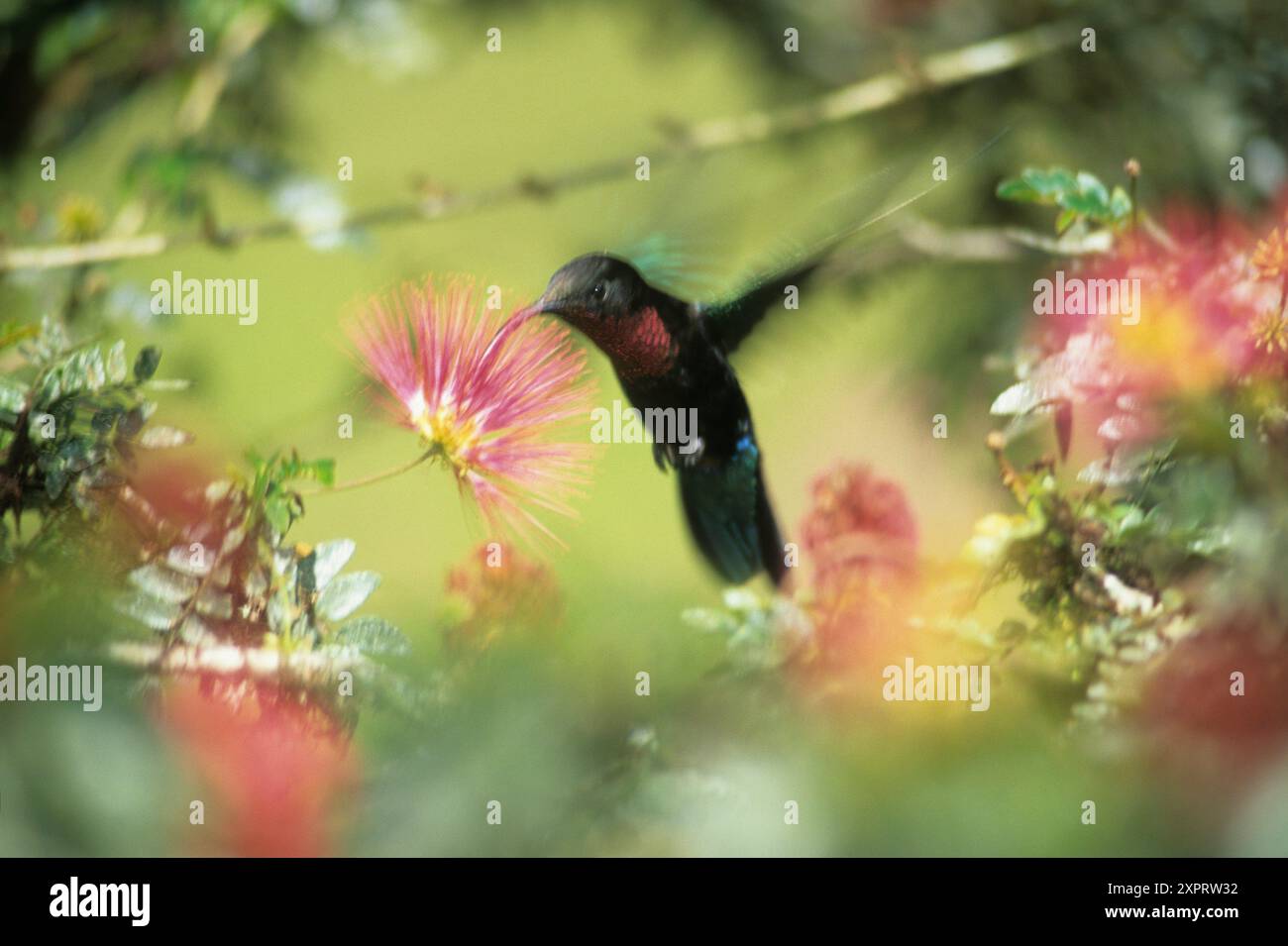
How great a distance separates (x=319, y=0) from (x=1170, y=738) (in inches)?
31.7

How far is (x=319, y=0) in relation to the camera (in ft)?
2.94

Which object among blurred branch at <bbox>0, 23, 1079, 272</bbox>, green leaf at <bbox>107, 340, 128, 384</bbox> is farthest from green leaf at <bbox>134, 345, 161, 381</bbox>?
blurred branch at <bbox>0, 23, 1079, 272</bbox>

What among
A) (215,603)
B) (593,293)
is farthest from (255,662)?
(593,293)

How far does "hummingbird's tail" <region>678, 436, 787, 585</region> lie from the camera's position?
0.77 metres

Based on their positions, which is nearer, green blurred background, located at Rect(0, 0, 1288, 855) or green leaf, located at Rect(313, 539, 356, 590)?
green leaf, located at Rect(313, 539, 356, 590)

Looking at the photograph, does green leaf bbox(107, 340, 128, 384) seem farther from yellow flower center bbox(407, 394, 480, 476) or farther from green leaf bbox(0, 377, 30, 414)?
yellow flower center bbox(407, 394, 480, 476)

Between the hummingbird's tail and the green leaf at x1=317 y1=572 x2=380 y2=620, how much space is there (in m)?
0.22

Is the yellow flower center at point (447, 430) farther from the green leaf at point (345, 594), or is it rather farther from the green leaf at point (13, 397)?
the green leaf at point (13, 397)

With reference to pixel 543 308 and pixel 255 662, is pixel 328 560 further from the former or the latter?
pixel 543 308

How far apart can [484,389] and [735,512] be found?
21 centimetres

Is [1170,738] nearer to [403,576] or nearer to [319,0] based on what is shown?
[403,576]

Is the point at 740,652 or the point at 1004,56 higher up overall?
the point at 1004,56

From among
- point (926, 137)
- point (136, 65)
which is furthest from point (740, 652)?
point (136, 65)

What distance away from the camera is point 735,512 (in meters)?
0.77
